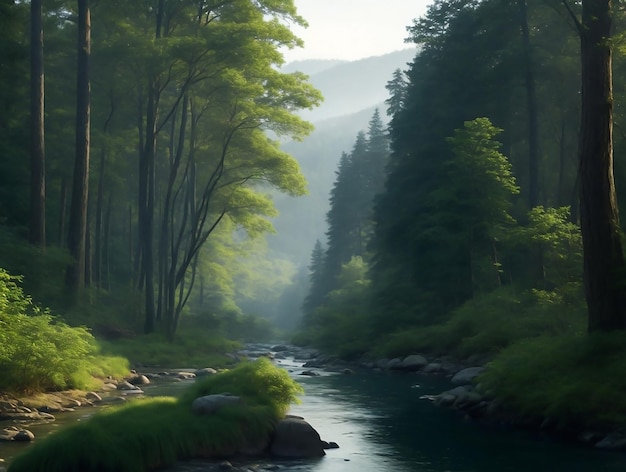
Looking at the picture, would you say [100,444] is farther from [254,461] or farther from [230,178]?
[230,178]

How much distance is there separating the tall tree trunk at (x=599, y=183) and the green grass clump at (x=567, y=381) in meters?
0.60

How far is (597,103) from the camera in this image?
1468cm

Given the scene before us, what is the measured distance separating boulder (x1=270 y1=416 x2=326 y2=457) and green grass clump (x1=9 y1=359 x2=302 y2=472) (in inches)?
8.1

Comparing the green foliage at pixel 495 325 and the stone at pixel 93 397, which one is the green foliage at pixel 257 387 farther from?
the green foliage at pixel 495 325

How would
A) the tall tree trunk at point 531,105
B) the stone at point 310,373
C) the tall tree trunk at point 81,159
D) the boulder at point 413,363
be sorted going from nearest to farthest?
the tall tree trunk at point 81,159
the stone at point 310,373
the boulder at point 413,363
the tall tree trunk at point 531,105

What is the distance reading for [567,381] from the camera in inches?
537

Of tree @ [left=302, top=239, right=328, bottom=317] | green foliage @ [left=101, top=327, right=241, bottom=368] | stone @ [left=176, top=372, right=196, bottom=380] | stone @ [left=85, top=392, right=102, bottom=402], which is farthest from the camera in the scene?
tree @ [left=302, top=239, right=328, bottom=317]

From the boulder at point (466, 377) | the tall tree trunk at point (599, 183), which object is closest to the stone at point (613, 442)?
the tall tree trunk at point (599, 183)

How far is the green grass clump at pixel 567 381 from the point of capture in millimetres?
12695

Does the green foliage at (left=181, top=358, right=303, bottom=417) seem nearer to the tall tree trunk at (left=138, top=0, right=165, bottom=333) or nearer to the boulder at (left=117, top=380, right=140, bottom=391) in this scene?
the boulder at (left=117, top=380, right=140, bottom=391)

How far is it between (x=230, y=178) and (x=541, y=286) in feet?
52.4

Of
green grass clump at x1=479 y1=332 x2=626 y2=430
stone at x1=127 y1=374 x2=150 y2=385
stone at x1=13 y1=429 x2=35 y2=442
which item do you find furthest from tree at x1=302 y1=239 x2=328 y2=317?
stone at x1=13 y1=429 x2=35 y2=442

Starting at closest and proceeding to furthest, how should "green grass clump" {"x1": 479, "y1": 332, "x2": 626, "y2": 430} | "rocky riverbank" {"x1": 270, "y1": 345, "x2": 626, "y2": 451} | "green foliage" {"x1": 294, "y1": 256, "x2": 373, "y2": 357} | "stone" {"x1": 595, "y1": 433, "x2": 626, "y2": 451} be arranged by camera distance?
"stone" {"x1": 595, "y1": 433, "x2": 626, "y2": 451}
"rocky riverbank" {"x1": 270, "y1": 345, "x2": 626, "y2": 451}
"green grass clump" {"x1": 479, "y1": 332, "x2": 626, "y2": 430}
"green foliage" {"x1": 294, "y1": 256, "x2": 373, "y2": 357}

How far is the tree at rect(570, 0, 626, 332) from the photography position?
563 inches
